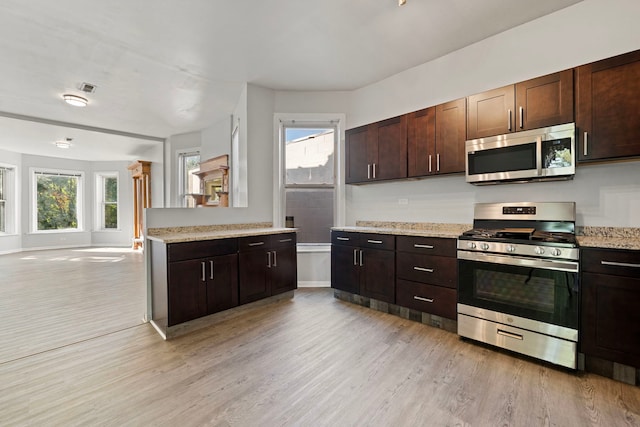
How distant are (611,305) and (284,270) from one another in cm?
295

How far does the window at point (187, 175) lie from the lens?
20.9ft

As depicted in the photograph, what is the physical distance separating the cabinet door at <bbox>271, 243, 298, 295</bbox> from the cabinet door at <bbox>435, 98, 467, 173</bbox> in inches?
80.4

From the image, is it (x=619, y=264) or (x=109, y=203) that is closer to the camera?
(x=619, y=264)

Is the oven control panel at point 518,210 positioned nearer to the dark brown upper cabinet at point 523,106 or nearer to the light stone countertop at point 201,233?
the dark brown upper cabinet at point 523,106

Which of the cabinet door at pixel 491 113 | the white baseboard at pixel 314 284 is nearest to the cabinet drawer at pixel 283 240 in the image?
the white baseboard at pixel 314 284

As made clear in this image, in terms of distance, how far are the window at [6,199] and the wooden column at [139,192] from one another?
2781 mm

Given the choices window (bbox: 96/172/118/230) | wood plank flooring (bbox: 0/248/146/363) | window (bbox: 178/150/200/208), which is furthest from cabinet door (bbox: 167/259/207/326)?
window (bbox: 96/172/118/230)

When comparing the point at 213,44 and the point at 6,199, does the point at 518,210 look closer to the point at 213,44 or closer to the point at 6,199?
the point at 213,44

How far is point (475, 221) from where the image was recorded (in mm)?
2934

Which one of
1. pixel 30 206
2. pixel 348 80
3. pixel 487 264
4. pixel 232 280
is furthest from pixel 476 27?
pixel 30 206

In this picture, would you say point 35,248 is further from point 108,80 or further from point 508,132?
point 508,132

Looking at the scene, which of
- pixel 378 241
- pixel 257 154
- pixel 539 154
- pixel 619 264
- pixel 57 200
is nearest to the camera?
pixel 619 264

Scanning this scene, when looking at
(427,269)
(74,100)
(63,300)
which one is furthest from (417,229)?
(74,100)

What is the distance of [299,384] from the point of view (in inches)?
75.0
